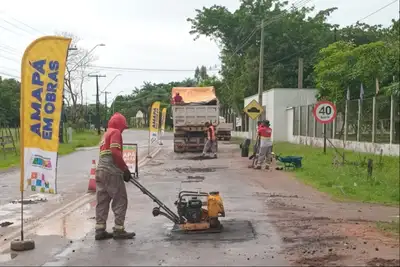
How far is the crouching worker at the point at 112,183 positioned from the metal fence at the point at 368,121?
43.7 feet

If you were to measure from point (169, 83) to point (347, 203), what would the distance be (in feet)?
424

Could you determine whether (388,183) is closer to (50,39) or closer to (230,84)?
(50,39)

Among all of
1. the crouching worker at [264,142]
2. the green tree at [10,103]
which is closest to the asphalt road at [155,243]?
the crouching worker at [264,142]

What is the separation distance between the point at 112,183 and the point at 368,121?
16453 millimetres

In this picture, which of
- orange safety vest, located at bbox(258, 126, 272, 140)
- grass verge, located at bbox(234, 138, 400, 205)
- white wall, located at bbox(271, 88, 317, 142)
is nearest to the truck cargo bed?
orange safety vest, located at bbox(258, 126, 272, 140)

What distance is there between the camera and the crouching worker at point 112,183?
8.38 meters

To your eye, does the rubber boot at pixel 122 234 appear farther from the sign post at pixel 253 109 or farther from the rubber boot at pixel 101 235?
the sign post at pixel 253 109

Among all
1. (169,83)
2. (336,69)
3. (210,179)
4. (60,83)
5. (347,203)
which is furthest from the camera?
(169,83)

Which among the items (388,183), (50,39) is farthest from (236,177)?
(50,39)

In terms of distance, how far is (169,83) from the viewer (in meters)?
140

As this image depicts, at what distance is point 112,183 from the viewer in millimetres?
8469

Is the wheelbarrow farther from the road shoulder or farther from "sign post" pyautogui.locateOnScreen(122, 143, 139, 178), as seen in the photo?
the road shoulder

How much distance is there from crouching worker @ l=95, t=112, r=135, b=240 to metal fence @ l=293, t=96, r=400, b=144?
43.7ft

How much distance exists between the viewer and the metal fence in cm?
1974
